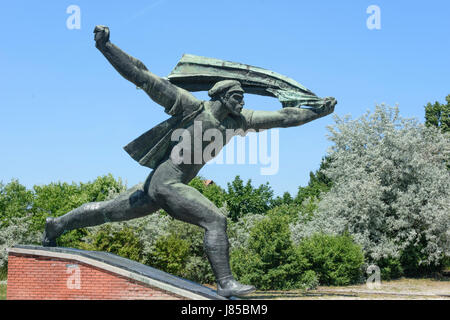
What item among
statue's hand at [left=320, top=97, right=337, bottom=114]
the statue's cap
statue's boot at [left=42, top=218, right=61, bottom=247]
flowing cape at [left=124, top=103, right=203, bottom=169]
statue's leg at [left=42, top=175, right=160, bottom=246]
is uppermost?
the statue's cap

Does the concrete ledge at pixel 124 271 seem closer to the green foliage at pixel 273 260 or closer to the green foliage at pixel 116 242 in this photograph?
the green foliage at pixel 273 260

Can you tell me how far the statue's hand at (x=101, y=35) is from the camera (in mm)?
5659

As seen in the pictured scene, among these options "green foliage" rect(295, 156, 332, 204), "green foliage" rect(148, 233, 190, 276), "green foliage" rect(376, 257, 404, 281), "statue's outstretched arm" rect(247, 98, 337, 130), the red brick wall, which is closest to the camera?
the red brick wall

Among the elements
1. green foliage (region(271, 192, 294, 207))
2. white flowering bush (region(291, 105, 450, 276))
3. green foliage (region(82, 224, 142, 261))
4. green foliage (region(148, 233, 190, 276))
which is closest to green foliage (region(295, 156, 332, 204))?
green foliage (region(271, 192, 294, 207))

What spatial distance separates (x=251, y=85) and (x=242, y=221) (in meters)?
17.3

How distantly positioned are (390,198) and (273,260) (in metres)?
7.03

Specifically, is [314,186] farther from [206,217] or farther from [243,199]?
[206,217]

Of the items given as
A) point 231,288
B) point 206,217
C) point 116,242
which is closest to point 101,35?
point 206,217

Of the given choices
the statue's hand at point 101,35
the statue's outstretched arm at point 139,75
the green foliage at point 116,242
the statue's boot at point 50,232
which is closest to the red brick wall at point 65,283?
the statue's boot at point 50,232

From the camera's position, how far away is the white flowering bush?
20250 mm

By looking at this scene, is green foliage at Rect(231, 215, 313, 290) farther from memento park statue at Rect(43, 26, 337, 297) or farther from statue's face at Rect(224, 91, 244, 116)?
statue's face at Rect(224, 91, 244, 116)

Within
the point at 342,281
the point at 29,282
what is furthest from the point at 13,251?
the point at 342,281

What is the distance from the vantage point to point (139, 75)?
19.3ft

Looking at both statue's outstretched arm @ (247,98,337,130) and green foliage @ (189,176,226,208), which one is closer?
statue's outstretched arm @ (247,98,337,130)
